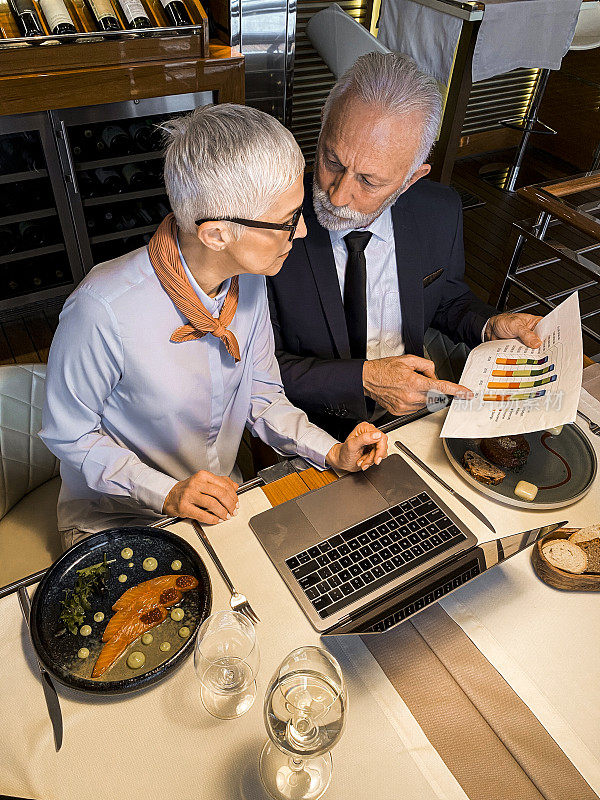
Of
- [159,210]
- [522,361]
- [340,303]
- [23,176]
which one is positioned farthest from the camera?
[159,210]

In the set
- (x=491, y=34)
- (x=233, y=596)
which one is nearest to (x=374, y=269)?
(x=233, y=596)

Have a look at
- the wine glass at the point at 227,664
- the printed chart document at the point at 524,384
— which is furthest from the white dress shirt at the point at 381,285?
the wine glass at the point at 227,664

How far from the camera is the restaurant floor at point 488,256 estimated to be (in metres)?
3.10

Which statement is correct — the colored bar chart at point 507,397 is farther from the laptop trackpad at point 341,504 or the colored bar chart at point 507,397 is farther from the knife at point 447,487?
the laptop trackpad at point 341,504

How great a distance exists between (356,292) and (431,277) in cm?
29

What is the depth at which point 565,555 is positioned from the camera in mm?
1159

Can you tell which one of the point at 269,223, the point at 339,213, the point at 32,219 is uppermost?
the point at 269,223

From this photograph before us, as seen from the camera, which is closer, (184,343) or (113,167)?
(184,343)

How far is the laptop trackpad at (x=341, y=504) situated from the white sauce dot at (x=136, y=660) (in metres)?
0.40

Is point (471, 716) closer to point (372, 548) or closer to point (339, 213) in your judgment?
point (372, 548)

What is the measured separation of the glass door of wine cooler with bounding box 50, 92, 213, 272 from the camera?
2600mm

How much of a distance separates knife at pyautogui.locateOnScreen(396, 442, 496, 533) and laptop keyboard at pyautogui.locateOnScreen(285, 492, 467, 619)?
0.06m

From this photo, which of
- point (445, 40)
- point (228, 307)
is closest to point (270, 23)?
point (445, 40)

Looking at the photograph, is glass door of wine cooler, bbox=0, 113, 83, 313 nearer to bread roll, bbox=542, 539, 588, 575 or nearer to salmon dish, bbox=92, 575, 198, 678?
salmon dish, bbox=92, 575, 198, 678
